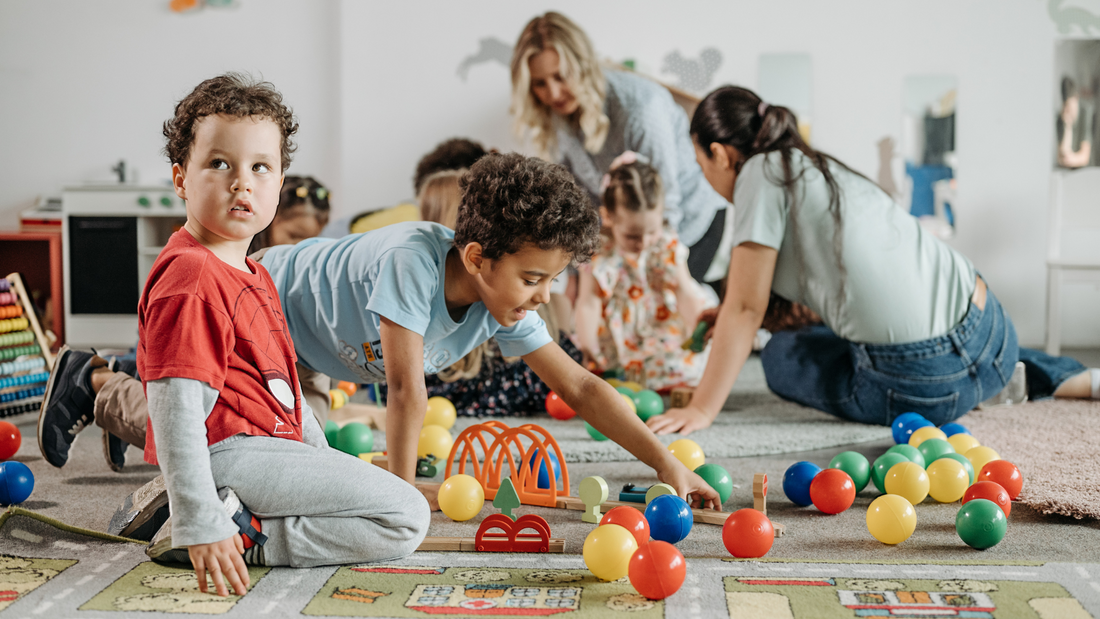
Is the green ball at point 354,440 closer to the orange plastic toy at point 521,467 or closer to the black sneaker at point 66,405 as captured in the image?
the orange plastic toy at point 521,467

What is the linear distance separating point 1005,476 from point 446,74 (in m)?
3.26

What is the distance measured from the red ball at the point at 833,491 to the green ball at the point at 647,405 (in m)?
0.81

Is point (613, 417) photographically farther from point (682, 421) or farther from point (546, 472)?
point (682, 421)

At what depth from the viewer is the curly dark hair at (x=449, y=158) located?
10.5 feet

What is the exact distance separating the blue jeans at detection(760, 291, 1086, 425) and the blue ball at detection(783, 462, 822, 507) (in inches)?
29.2

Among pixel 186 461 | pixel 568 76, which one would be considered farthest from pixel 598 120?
pixel 186 461

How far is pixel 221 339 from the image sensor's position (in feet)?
3.63

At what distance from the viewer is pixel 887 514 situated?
1326 millimetres

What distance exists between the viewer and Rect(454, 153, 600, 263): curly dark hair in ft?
4.38

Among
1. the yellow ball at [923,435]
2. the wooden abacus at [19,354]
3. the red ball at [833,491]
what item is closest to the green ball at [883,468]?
the red ball at [833,491]

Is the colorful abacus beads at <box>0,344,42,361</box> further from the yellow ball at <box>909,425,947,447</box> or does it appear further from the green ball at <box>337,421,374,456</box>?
the yellow ball at <box>909,425,947,447</box>

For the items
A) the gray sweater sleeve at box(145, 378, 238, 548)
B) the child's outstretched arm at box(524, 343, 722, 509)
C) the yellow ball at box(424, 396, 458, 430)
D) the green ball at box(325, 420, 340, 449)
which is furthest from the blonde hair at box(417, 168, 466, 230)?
the gray sweater sleeve at box(145, 378, 238, 548)

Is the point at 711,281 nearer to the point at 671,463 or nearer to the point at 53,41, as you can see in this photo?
the point at 671,463

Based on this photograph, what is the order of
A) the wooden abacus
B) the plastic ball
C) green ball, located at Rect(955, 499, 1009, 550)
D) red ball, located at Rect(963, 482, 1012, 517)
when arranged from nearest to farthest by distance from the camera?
green ball, located at Rect(955, 499, 1009, 550)
red ball, located at Rect(963, 482, 1012, 517)
the plastic ball
the wooden abacus
